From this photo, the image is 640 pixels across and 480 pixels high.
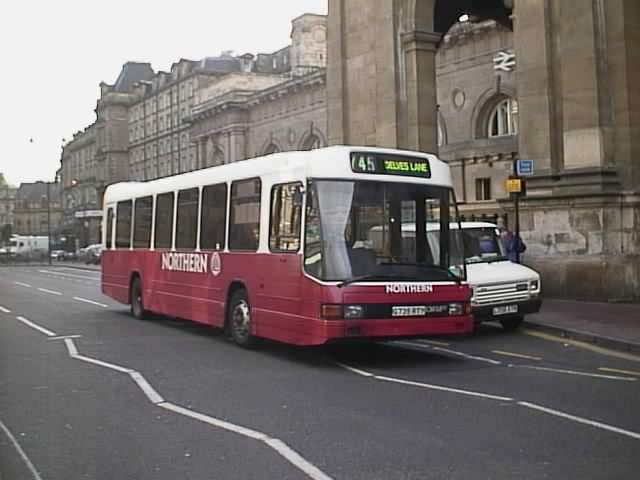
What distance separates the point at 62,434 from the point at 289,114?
60.8 metres

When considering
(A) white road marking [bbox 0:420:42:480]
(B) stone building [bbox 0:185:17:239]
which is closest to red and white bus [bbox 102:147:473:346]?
(A) white road marking [bbox 0:420:42:480]

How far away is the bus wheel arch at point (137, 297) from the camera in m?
18.0

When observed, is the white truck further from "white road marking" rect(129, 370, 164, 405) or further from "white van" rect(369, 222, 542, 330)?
"white road marking" rect(129, 370, 164, 405)

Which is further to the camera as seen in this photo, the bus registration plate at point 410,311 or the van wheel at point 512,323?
the van wheel at point 512,323

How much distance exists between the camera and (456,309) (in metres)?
11.4

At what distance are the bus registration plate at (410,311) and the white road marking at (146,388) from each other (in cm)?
316

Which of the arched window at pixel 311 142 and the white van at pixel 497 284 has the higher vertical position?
the arched window at pixel 311 142

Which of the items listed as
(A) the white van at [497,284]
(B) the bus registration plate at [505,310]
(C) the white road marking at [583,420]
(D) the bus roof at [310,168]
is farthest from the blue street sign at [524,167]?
(C) the white road marking at [583,420]

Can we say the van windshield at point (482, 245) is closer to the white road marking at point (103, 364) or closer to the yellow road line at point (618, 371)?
the yellow road line at point (618, 371)

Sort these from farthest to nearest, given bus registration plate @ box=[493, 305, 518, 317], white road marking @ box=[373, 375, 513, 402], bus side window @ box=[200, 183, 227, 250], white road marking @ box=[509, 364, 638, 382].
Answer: bus registration plate @ box=[493, 305, 518, 317]
bus side window @ box=[200, 183, 227, 250]
white road marking @ box=[509, 364, 638, 382]
white road marking @ box=[373, 375, 513, 402]

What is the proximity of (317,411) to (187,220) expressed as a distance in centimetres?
779

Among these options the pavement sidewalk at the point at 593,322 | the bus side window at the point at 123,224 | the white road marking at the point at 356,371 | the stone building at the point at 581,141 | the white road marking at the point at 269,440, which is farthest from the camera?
the stone building at the point at 581,141

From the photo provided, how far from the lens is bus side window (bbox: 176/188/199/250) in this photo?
1500 centimetres

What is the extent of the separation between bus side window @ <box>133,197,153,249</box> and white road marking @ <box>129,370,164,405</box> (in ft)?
23.0
